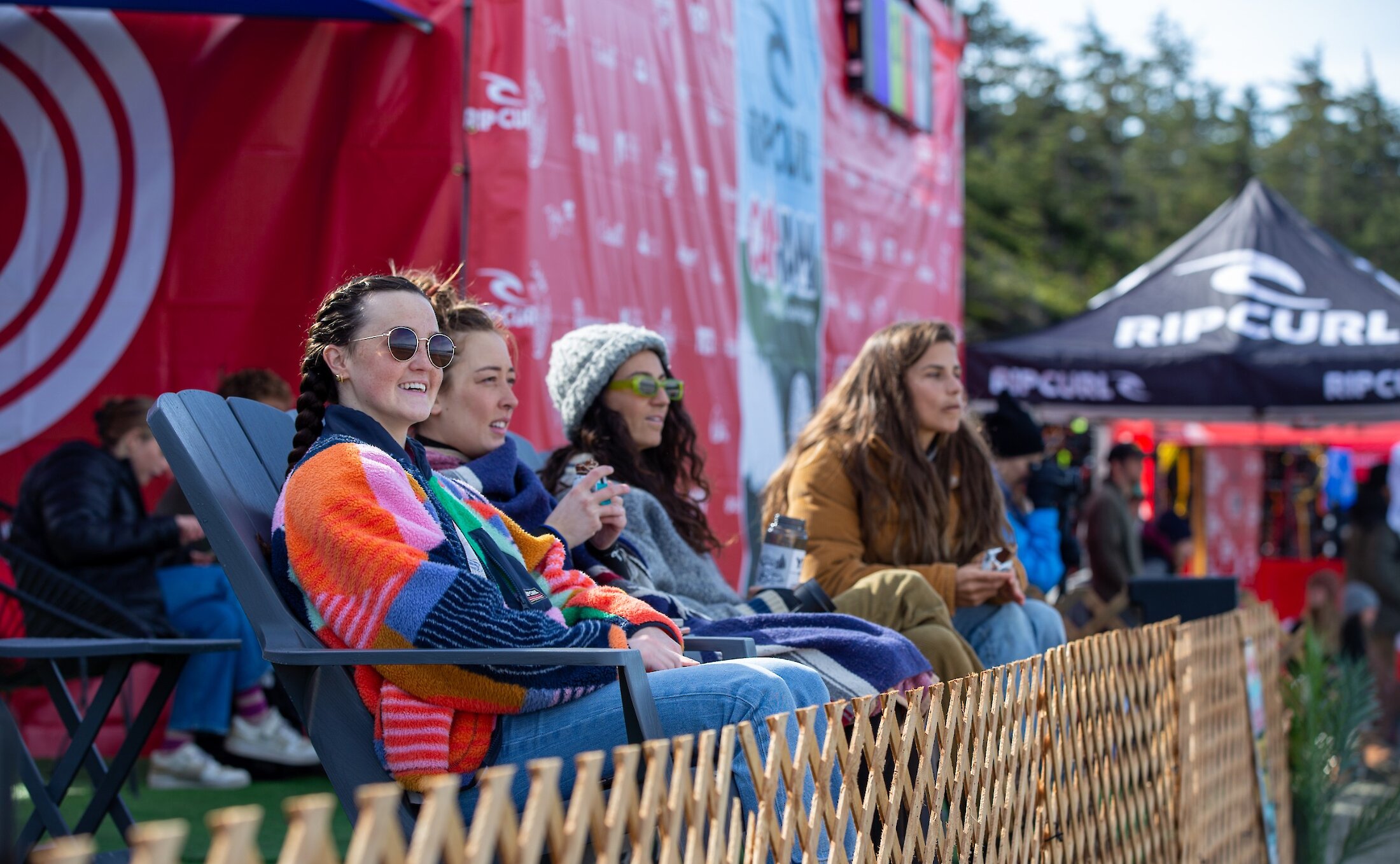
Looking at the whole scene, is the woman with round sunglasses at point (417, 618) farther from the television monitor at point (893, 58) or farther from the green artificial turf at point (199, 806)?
the television monitor at point (893, 58)

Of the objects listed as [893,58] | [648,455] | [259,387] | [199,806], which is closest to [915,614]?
[648,455]

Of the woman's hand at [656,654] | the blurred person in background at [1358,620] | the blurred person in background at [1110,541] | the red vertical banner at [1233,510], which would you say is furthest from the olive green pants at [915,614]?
the red vertical banner at [1233,510]

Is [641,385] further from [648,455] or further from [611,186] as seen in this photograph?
[611,186]

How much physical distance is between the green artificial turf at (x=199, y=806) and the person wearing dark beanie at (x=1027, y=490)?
284 cm

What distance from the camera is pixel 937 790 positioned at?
2.23 meters

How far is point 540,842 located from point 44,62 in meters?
4.80

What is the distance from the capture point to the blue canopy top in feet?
15.3

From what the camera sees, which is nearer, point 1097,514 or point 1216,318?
point 1097,514

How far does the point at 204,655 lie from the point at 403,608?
10.6 feet

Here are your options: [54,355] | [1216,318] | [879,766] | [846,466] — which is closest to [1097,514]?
[1216,318]

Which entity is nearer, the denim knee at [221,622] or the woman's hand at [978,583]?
the woman's hand at [978,583]

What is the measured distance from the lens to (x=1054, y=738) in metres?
2.89

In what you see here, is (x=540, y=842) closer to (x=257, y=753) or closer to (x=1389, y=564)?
(x=257, y=753)

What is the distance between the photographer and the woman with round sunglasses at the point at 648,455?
3.63 meters
